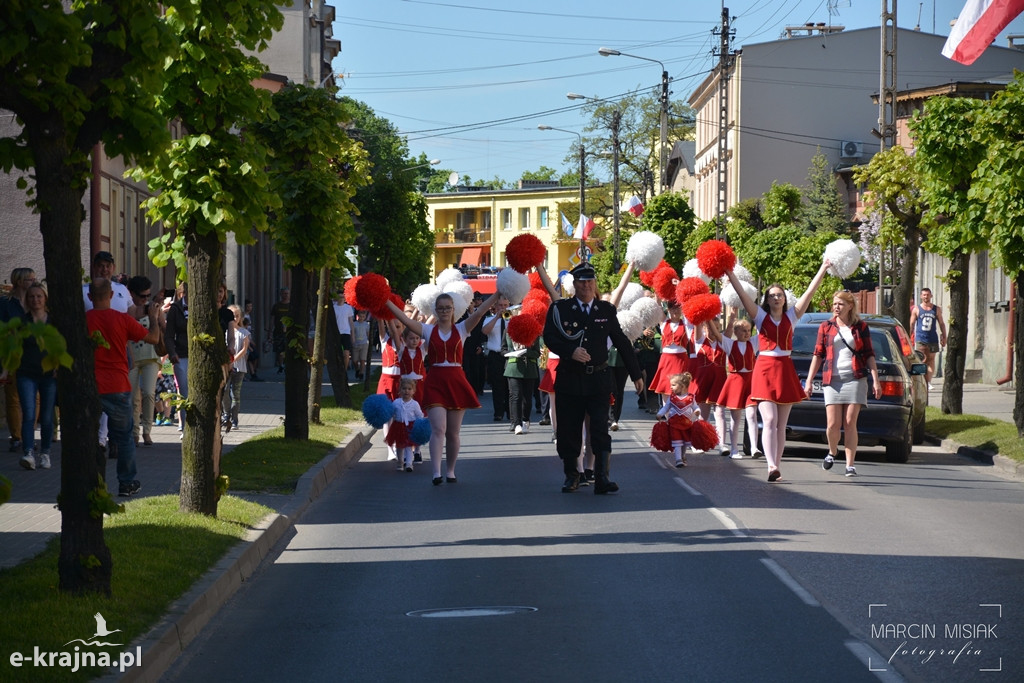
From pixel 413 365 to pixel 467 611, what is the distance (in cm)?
816

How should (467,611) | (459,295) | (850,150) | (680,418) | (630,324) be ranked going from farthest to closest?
(850,150), (630,324), (680,418), (459,295), (467,611)

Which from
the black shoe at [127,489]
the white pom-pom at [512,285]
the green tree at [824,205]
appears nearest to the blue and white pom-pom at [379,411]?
the white pom-pom at [512,285]

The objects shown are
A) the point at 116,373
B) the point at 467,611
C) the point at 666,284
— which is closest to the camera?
the point at 467,611

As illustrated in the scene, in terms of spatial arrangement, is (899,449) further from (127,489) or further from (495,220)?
(495,220)

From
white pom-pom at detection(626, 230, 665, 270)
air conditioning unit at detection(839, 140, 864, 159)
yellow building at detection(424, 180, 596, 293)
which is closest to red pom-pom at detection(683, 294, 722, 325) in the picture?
white pom-pom at detection(626, 230, 665, 270)

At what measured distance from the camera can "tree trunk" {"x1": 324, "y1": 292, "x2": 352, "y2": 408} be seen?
2361 cm

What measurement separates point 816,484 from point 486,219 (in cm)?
10088

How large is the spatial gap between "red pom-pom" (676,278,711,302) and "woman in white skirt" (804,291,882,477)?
7.50 feet

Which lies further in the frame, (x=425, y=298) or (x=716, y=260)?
(x=425, y=298)

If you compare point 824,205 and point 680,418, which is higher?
point 824,205

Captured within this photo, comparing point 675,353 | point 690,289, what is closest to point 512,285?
point 690,289

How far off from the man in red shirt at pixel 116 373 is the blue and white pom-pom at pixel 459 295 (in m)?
3.86

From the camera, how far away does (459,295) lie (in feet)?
51.6

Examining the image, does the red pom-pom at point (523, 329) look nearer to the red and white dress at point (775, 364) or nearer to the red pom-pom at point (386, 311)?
the red pom-pom at point (386, 311)
